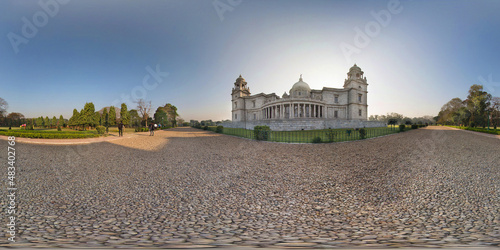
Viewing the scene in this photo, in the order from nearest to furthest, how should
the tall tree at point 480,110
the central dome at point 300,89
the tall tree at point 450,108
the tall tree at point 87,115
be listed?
the tall tree at point 87,115
the tall tree at point 480,110
the central dome at point 300,89
the tall tree at point 450,108

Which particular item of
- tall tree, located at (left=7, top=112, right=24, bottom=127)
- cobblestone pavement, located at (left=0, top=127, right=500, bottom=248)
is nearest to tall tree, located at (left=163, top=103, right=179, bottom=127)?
tall tree, located at (left=7, top=112, right=24, bottom=127)

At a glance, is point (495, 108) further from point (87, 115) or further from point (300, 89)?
point (87, 115)

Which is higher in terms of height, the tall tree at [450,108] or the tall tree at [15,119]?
the tall tree at [450,108]

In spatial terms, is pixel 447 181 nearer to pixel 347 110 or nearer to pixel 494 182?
pixel 494 182

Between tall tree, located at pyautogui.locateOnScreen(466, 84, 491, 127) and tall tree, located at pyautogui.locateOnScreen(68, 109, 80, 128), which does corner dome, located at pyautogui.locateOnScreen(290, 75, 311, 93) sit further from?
tall tree, located at pyautogui.locateOnScreen(68, 109, 80, 128)

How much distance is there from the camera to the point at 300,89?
48.4 m

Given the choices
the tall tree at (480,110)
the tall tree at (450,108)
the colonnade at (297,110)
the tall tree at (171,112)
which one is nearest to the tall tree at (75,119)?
the colonnade at (297,110)

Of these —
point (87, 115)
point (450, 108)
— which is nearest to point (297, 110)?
point (87, 115)

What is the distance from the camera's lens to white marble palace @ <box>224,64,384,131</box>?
111 feet

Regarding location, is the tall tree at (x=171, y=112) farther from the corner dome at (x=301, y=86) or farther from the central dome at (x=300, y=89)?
the corner dome at (x=301, y=86)

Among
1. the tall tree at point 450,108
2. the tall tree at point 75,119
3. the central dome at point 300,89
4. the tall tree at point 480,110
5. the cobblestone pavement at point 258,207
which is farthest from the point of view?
the tall tree at point 450,108

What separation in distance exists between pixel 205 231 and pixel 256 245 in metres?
0.79

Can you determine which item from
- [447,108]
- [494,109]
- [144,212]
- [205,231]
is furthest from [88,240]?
[447,108]

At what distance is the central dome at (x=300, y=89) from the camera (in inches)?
1887
